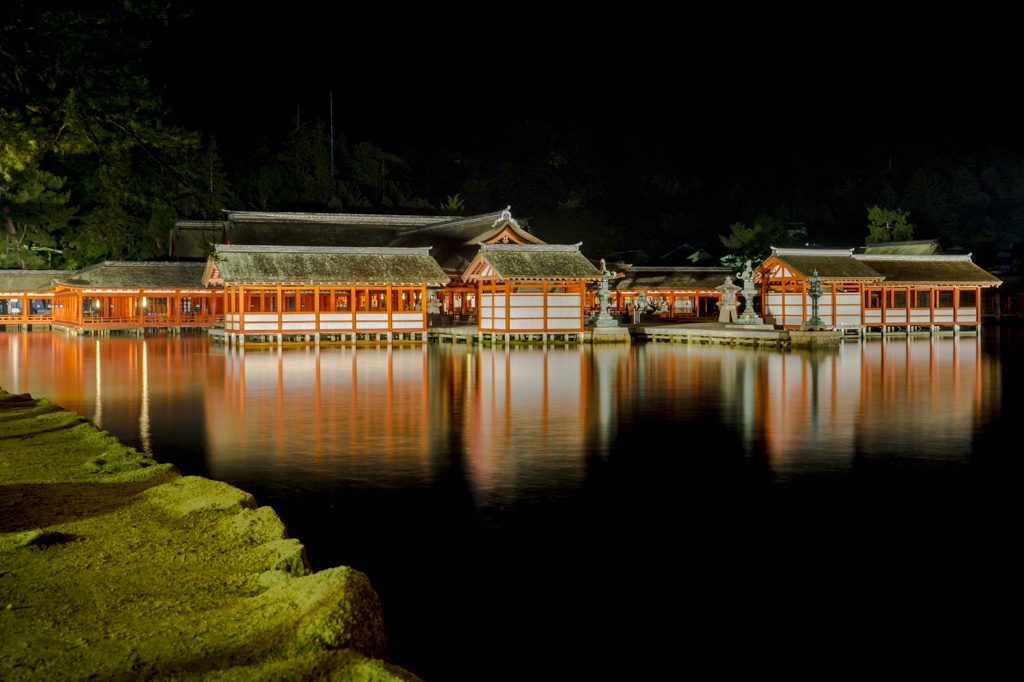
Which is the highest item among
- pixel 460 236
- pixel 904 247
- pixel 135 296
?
pixel 904 247

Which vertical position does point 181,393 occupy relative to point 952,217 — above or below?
below

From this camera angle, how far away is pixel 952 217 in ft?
271

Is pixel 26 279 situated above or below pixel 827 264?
above

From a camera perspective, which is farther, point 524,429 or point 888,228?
point 888,228

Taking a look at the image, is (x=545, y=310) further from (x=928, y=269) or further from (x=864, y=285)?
(x=928, y=269)

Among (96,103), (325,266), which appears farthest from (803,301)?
(96,103)

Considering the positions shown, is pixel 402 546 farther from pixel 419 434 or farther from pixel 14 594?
pixel 419 434

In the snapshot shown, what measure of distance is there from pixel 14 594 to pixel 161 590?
0.77 metres

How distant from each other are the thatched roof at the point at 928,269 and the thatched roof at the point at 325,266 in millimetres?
20439

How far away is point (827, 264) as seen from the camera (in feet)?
129

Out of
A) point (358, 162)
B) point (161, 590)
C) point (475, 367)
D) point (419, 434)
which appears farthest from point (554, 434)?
point (358, 162)

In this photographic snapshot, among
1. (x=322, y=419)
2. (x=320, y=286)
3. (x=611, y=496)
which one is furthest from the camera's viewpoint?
(x=320, y=286)

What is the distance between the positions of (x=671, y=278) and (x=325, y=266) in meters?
26.1

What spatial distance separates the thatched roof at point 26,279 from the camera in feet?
161
